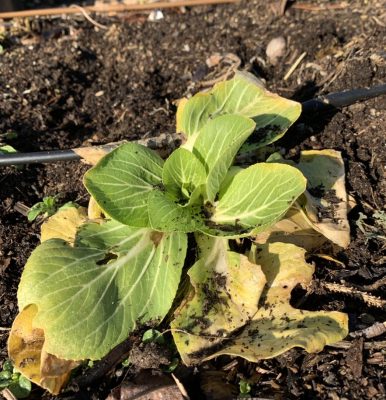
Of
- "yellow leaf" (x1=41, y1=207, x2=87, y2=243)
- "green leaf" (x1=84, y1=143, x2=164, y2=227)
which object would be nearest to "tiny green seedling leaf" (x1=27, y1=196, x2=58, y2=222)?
"yellow leaf" (x1=41, y1=207, x2=87, y2=243)

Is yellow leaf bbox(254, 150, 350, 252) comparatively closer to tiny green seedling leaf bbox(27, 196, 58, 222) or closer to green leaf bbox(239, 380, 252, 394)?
green leaf bbox(239, 380, 252, 394)

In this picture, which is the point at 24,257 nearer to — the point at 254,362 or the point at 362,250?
the point at 254,362

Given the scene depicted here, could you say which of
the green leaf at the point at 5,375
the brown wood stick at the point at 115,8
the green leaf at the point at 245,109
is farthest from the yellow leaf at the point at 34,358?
the brown wood stick at the point at 115,8

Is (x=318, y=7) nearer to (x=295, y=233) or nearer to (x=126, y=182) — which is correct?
(x=295, y=233)

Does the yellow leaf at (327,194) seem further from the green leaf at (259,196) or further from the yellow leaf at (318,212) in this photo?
the green leaf at (259,196)

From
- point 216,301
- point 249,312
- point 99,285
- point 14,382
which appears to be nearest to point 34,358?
point 14,382
